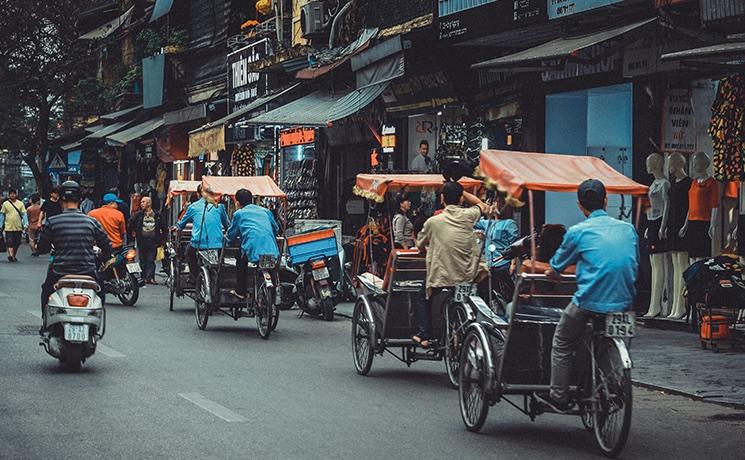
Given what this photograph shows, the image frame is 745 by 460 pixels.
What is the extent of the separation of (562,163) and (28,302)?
1287 cm

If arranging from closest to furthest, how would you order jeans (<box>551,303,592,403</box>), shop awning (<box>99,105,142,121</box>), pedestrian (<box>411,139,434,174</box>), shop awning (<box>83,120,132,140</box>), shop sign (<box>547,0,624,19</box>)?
jeans (<box>551,303,592,403</box>) → shop sign (<box>547,0,624,19</box>) → pedestrian (<box>411,139,434,174</box>) → shop awning (<box>83,120,132,140</box>) → shop awning (<box>99,105,142,121</box>)

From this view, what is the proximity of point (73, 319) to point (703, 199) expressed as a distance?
858 cm

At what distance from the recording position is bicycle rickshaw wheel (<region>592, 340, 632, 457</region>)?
8.20m

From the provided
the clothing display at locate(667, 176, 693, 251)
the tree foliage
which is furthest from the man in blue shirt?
the tree foliage

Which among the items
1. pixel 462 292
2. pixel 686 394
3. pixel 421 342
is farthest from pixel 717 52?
pixel 421 342

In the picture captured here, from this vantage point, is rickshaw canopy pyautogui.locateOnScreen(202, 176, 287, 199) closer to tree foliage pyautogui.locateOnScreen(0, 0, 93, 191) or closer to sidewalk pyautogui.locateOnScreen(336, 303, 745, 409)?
sidewalk pyautogui.locateOnScreen(336, 303, 745, 409)

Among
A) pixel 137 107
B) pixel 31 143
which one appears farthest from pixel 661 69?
pixel 31 143

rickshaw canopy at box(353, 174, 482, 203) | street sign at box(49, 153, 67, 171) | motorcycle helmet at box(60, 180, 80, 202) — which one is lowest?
motorcycle helmet at box(60, 180, 80, 202)

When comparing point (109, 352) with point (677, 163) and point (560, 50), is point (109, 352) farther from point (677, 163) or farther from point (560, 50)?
point (677, 163)

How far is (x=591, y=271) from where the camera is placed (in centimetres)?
866

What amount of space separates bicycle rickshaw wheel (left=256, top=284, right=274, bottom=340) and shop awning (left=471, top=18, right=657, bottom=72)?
4.11 meters

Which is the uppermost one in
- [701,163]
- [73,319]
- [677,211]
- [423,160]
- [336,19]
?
[336,19]

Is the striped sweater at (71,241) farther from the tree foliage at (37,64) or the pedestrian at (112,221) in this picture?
the tree foliage at (37,64)

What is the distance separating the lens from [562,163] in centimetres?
1019
